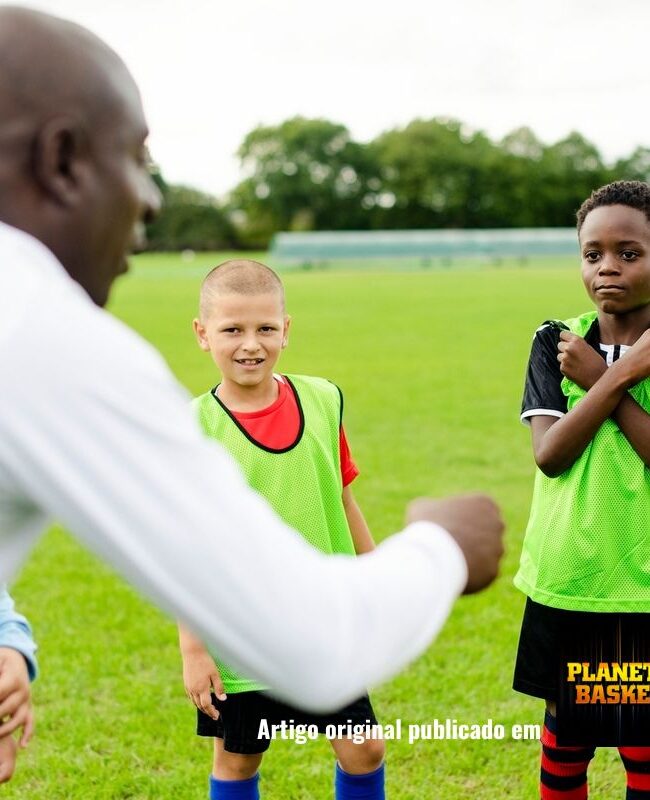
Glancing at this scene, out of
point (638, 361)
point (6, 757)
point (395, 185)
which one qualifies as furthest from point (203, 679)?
point (395, 185)

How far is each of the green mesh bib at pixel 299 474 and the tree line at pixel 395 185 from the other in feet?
286

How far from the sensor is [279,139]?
101250 millimetres

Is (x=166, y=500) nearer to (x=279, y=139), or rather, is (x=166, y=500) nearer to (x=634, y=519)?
(x=634, y=519)

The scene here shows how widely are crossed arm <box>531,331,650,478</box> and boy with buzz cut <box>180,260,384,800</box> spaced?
0.63m

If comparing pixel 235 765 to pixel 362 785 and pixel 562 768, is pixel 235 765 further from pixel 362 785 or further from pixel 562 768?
pixel 562 768

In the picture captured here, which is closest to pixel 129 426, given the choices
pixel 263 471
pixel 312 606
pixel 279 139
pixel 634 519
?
pixel 312 606

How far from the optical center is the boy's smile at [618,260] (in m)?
2.93

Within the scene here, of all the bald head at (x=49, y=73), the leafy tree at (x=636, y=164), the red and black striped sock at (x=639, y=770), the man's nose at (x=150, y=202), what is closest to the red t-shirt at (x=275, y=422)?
the red and black striped sock at (x=639, y=770)

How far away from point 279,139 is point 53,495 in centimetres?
10344

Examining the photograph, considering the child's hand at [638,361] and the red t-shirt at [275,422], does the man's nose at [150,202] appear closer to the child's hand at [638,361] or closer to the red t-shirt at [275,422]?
the red t-shirt at [275,422]

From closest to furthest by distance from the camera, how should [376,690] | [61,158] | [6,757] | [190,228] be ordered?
[61,158]
[6,757]
[376,690]
[190,228]

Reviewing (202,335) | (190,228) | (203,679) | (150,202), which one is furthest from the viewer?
(190,228)

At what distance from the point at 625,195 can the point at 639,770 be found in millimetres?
1721

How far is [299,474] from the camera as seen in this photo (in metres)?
2.98
